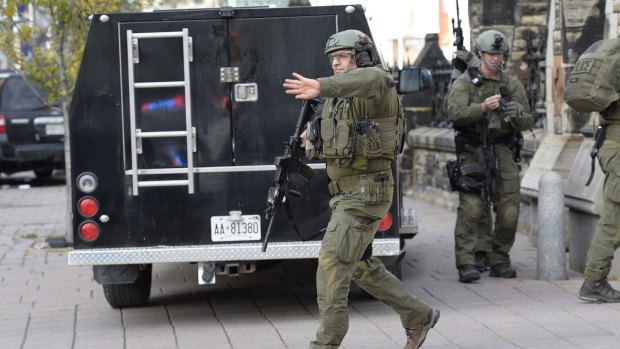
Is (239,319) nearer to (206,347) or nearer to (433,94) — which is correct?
(206,347)

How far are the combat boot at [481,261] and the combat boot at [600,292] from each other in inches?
79.4

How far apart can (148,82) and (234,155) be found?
769mm

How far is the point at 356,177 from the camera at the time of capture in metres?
7.52

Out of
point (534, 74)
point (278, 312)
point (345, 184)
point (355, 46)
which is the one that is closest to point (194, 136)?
point (278, 312)

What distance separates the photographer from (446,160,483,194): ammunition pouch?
1077cm

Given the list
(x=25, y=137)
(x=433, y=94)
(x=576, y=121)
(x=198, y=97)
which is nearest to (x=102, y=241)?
(x=198, y=97)

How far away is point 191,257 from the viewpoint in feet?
29.5

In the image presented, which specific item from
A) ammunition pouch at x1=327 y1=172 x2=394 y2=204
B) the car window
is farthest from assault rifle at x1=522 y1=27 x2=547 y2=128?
the car window

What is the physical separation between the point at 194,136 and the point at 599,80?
2.79 meters

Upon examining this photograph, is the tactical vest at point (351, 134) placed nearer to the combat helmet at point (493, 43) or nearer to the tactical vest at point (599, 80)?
the tactical vest at point (599, 80)

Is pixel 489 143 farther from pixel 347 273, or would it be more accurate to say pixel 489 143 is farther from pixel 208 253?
pixel 347 273

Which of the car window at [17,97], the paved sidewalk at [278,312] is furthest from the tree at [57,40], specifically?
the car window at [17,97]

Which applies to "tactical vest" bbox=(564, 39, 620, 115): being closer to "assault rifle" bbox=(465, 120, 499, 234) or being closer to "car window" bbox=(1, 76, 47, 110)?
"assault rifle" bbox=(465, 120, 499, 234)

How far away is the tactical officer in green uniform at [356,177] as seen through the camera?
23.8ft
